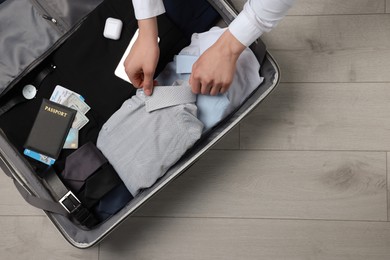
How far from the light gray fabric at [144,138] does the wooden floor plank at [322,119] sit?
0.26m

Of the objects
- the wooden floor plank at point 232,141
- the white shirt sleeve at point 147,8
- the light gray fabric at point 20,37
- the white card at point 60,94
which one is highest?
the light gray fabric at point 20,37

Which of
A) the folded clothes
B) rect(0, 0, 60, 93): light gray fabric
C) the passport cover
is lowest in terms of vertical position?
the folded clothes

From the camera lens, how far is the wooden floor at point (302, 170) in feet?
3.53

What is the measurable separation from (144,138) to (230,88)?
20 cm

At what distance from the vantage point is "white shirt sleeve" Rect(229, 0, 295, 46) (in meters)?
0.71

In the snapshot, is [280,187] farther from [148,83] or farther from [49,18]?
[49,18]

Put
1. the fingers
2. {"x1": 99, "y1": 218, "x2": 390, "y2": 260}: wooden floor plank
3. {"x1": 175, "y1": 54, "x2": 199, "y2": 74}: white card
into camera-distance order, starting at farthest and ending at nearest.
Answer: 1. {"x1": 99, "y1": 218, "x2": 390, "y2": 260}: wooden floor plank
2. {"x1": 175, "y1": 54, "x2": 199, "y2": 74}: white card
3. the fingers

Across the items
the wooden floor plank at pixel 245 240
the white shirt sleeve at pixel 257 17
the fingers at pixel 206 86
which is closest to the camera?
the white shirt sleeve at pixel 257 17

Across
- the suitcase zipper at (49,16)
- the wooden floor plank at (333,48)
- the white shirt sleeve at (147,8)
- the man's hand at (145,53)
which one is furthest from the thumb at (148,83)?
the wooden floor plank at (333,48)

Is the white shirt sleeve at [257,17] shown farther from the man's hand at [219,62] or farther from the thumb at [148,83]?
the thumb at [148,83]

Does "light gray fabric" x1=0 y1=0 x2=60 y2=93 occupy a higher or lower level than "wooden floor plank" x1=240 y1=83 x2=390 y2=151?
higher

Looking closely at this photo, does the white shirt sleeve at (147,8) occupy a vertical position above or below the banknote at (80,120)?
above

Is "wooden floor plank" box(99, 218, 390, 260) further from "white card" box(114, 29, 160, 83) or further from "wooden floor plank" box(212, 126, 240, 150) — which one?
"white card" box(114, 29, 160, 83)

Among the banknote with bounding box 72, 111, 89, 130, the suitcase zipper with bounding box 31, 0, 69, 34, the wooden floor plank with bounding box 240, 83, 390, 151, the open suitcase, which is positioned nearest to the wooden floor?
the wooden floor plank with bounding box 240, 83, 390, 151
